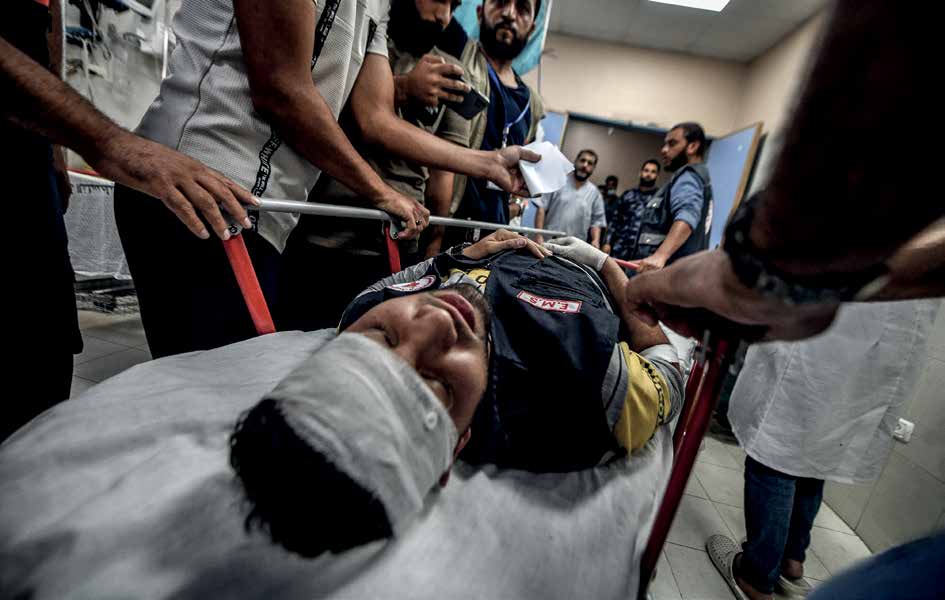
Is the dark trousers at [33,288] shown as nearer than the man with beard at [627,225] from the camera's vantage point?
Yes

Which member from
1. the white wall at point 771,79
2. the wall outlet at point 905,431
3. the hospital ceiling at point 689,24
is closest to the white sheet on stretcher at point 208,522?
the wall outlet at point 905,431

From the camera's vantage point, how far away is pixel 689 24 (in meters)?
4.38

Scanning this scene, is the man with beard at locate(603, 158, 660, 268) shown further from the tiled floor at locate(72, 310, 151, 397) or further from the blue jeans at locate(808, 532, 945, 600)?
the tiled floor at locate(72, 310, 151, 397)

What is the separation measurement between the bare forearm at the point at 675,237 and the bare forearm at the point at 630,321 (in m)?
1.12

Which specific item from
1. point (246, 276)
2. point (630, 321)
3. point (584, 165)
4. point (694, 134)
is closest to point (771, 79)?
point (584, 165)

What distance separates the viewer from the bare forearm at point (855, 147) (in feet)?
0.92

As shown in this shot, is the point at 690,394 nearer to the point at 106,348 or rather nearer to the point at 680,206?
the point at 680,206

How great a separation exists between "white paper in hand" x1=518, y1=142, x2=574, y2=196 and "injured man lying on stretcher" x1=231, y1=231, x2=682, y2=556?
33 cm

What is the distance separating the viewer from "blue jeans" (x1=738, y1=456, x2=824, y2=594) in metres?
1.28

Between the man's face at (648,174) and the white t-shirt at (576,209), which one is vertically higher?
the man's face at (648,174)

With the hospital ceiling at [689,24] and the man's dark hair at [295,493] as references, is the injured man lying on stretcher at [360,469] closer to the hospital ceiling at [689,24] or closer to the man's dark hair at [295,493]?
the man's dark hair at [295,493]

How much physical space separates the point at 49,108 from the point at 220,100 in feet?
0.98

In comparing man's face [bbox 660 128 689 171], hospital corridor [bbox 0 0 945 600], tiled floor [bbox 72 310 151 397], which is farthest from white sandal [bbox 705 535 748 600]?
tiled floor [bbox 72 310 151 397]

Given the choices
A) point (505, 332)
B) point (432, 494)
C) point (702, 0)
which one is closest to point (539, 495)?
point (432, 494)
